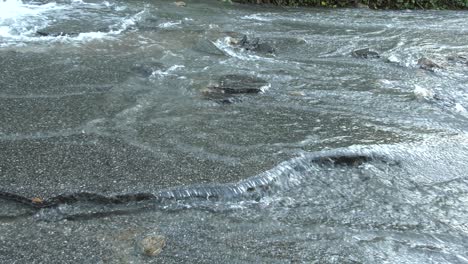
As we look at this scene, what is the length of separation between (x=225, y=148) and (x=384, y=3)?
36.3 feet

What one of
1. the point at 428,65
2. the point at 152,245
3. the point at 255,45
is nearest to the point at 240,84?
the point at 255,45

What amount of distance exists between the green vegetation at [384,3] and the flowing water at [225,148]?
15.1 ft

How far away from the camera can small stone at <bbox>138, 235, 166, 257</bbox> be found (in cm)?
349

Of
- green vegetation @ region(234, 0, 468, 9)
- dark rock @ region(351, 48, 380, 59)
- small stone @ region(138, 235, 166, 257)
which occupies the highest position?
green vegetation @ region(234, 0, 468, 9)

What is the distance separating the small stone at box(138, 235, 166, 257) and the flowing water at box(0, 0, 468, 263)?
0.05 metres

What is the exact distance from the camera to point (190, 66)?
7.37 meters

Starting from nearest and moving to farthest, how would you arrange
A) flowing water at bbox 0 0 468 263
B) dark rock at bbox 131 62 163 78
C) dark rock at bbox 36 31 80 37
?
flowing water at bbox 0 0 468 263 → dark rock at bbox 131 62 163 78 → dark rock at bbox 36 31 80 37

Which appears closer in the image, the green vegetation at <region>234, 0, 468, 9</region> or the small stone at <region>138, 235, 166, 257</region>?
the small stone at <region>138, 235, 166, 257</region>

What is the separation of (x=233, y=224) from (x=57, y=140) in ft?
6.88

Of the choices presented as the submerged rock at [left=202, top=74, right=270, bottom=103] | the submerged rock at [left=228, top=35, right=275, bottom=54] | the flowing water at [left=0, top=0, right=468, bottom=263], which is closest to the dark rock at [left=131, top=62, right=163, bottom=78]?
the flowing water at [left=0, top=0, right=468, bottom=263]

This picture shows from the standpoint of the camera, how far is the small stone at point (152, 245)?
349cm

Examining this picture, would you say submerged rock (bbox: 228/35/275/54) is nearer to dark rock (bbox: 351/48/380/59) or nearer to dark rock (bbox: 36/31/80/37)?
dark rock (bbox: 351/48/380/59)

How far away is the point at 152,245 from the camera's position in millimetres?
3549

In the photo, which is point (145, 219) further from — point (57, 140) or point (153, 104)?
point (153, 104)
